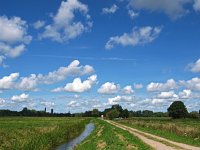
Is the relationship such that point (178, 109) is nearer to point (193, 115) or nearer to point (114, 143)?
point (193, 115)

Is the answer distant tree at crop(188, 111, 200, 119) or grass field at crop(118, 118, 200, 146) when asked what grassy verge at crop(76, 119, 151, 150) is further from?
distant tree at crop(188, 111, 200, 119)

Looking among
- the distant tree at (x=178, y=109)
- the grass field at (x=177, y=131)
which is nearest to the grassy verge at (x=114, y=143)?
the grass field at (x=177, y=131)

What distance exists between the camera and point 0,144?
1193 inches

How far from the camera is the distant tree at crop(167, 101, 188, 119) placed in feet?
480

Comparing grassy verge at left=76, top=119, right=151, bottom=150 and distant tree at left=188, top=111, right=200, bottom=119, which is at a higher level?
distant tree at left=188, top=111, right=200, bottom=119

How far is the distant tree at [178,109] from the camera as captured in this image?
146375mm

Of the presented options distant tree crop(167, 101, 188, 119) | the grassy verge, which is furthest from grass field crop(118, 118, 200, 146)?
distant tree crop(167, 101, 188, 119)

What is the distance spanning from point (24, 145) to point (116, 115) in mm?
158228

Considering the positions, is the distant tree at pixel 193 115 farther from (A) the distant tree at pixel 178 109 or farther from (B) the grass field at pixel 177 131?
(B) the grass field at pixel 177 131

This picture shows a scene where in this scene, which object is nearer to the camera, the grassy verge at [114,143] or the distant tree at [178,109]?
the grassy verge at [114,143]

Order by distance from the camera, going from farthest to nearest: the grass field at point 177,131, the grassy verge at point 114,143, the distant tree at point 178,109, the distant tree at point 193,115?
the distant tree at point 193,115, the distant tree at point 178,109, the grass field at point 177,131, the grassy verge at point 114,143

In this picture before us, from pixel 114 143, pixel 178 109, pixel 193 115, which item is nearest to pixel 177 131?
pixel 114 143

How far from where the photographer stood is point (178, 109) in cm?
14638

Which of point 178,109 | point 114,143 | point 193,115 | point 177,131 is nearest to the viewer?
point 114,143
